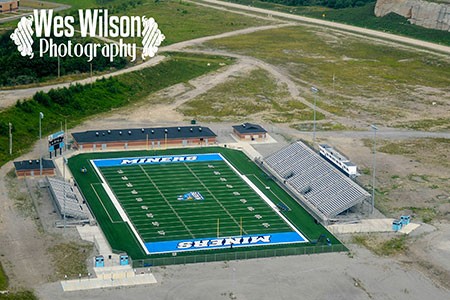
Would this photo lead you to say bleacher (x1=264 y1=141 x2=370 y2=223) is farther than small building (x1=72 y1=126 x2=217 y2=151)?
No

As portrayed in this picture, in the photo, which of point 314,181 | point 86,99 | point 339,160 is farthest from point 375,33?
point 314,181

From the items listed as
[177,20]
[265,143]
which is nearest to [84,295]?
[265,143]

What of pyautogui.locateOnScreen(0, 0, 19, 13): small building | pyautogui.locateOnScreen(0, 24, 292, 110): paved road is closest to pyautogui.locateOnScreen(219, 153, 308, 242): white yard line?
pyautogui.locateOnScreen(0, 24, 292, 110): paved road

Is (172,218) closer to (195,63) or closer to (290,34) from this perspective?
(195,63)

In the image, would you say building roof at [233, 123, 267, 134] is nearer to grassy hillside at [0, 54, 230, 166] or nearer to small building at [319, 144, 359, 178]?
small building at [319, 144, 359, 178]

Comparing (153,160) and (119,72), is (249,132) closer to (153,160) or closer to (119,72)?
(153,160)

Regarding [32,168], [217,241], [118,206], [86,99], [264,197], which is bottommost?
[86,99]
